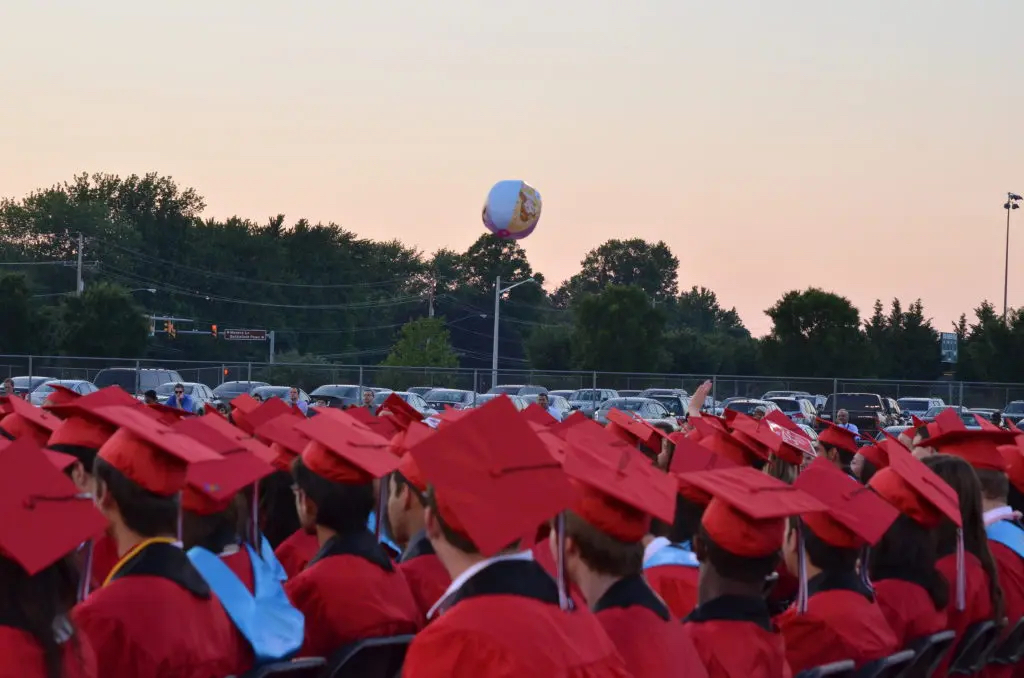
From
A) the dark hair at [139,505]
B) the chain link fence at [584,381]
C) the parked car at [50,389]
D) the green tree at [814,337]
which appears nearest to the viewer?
the dark hair at [139,505]

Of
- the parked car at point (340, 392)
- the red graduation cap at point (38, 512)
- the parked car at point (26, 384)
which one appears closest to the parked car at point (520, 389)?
the parked car at point (340, 392)

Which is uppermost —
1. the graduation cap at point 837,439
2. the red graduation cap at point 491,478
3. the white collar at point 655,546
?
the red graduation cap at point 491,478

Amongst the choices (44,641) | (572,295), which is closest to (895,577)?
(44,641)

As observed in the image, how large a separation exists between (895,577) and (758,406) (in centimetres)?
2392

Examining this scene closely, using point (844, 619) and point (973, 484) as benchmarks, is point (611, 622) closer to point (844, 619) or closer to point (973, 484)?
point (844, 619)

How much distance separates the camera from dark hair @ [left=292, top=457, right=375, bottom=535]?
5074 mm

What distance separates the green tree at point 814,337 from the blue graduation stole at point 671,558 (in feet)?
184

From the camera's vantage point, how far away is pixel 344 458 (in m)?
5.07

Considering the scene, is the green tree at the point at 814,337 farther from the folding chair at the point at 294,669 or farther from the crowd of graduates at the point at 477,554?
the folding chair at the point at 294,669

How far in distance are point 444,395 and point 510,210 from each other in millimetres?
8209

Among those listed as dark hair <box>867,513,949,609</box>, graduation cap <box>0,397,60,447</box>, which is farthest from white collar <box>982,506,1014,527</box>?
graduation cap <box>0,397,60,447</box>

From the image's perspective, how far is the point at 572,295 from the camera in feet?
402

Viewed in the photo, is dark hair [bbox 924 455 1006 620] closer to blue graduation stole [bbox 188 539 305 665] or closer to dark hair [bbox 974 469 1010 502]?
dark hair [bbox 974 469 1010 502]

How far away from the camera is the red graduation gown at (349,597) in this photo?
4867mm
